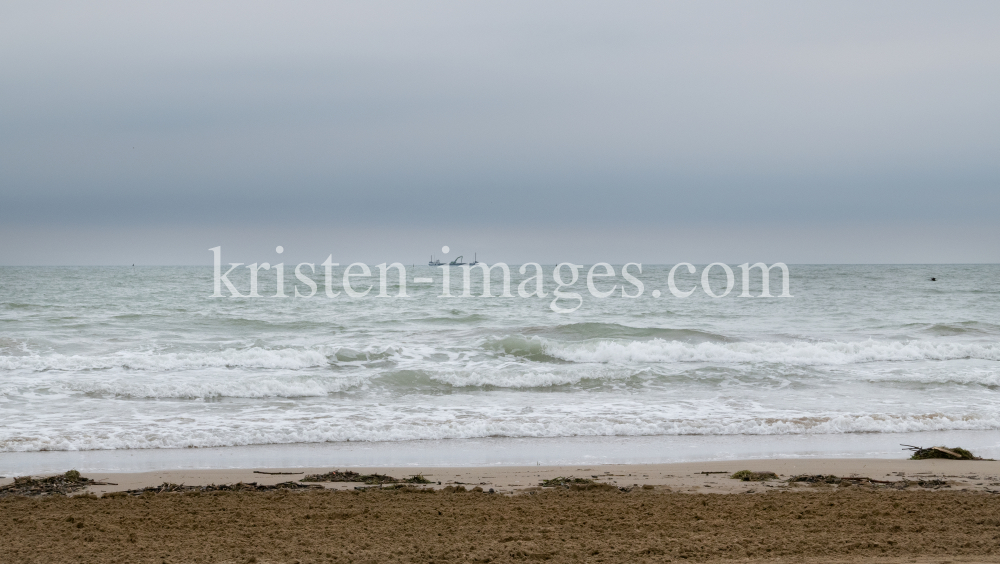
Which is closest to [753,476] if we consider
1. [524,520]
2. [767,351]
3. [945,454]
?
[945,454]

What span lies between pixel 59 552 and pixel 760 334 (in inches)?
783

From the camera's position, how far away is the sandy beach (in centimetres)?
440

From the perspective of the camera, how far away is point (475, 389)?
1293cm

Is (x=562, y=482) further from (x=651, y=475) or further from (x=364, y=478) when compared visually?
(x=364, y=478)

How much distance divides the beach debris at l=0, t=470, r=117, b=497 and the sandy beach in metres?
0.18

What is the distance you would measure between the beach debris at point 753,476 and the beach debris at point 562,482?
1.56 metres

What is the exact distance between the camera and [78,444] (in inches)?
327

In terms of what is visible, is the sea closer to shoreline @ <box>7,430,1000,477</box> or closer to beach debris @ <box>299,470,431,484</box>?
shoreline @ <box>7,430,1000,477</box>

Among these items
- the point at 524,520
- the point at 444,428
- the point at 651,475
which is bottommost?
the point at 444,428

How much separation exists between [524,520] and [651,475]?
7.29 feet

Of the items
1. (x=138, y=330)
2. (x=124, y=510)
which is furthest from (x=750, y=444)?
(x=138, y=330)

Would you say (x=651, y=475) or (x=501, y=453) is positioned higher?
(x=651, y=475)

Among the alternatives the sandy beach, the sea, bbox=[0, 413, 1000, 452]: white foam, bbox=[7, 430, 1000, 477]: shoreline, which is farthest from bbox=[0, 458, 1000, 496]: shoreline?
bbox=[0, 413, 1000, 452]: white foam

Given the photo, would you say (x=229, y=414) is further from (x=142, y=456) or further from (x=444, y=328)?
(x=444, y=328)
